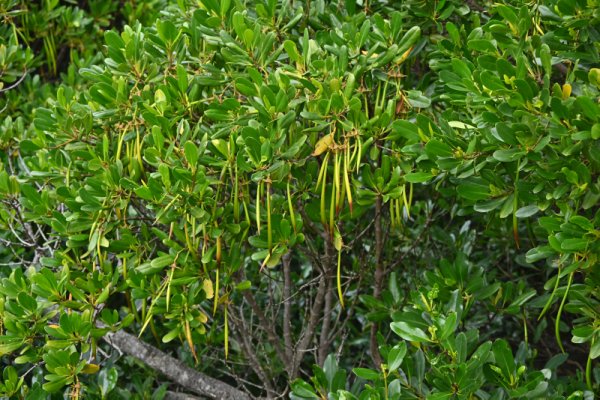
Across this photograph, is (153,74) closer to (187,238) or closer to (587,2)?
(187,238)

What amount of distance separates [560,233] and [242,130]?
85cm

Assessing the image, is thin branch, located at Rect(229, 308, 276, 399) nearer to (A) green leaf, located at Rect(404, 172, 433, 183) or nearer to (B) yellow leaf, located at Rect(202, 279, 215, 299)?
(B) yellow leaf, located at Rect(202, 279, 215, 299)

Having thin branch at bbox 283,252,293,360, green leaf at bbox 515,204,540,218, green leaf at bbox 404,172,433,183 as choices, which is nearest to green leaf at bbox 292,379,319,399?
thin branch at bbox 283,252,293,360

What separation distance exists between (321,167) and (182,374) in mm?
1046

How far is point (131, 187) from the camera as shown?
90.7 inches

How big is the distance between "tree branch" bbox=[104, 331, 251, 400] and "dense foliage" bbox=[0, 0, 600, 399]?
132 millimetres

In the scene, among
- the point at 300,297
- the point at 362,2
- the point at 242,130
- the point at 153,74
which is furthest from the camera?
the point at 300,297

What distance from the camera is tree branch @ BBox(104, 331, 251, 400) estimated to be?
2.84 metres

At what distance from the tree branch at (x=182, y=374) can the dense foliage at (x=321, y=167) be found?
0.13 m

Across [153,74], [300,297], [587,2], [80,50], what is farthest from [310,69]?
[80,50]

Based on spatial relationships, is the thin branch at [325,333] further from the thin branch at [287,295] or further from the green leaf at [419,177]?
the green leaf at [419,177]

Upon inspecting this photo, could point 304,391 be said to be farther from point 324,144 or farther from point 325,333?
point 324,144

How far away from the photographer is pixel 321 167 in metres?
2.24

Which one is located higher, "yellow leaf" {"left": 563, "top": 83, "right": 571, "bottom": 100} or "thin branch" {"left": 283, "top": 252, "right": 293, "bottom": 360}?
"yellow leaf" {"left": 563, "top": 83, "right": 571, "bottom": 100}
